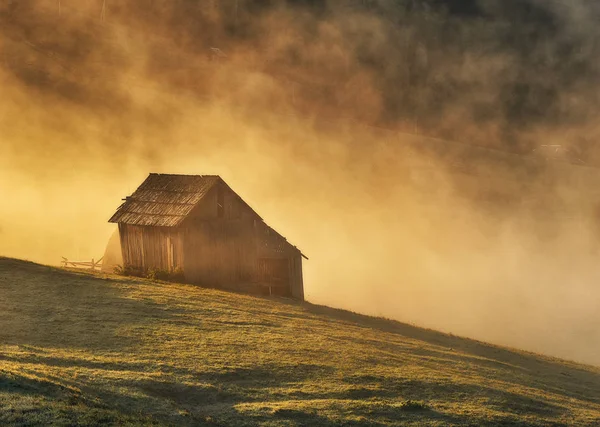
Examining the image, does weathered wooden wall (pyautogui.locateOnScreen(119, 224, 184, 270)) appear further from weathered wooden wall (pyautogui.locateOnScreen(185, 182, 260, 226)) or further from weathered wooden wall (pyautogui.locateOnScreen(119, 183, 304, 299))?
weathered wooden wall (pyautogui.locateOnScreen(185, 182, 260, 226))

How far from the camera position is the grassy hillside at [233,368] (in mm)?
23609

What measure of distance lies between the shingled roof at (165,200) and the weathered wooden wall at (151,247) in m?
0.54

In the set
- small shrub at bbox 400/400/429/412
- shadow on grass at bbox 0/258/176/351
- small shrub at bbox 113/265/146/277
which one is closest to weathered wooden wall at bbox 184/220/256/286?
small shrub at bbox 113/265/146/277

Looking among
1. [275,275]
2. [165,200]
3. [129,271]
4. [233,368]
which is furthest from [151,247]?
[233,368]

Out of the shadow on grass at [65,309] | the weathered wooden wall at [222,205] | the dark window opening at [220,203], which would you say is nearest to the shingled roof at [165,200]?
the weathered wooden wall at [222,205]

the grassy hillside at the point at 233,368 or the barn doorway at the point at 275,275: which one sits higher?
→ the barn doorway at the point at 275,275

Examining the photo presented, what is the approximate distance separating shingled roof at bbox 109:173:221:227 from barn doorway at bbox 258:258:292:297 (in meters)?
6.31

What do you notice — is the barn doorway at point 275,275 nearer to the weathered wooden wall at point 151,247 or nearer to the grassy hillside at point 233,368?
the weathered wooden wall at point 151,247

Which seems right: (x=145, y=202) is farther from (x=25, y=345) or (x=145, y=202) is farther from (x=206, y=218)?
(x=25, y=345)

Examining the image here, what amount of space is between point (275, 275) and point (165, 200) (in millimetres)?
8882

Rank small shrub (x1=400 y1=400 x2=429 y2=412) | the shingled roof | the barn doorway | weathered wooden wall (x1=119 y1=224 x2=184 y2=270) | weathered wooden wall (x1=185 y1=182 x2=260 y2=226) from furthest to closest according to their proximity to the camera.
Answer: the barn doorway → weathered wooden wall (x1=185 y1=182 x2=260 y2=226) → the shingled roof → weathered wooden wall (x1=119 y1=224 x2=184 y2=270) → small shrub (x1=400 y1=400 x2=429 y2=412)

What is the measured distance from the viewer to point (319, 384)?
2820cm

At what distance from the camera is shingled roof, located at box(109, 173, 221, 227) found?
49781 mm

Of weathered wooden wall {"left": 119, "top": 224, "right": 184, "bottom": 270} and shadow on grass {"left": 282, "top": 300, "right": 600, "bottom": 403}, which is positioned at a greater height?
weathered wooden wall {"left": 119, "top": 224, "right": 184, "bottom": 270}
